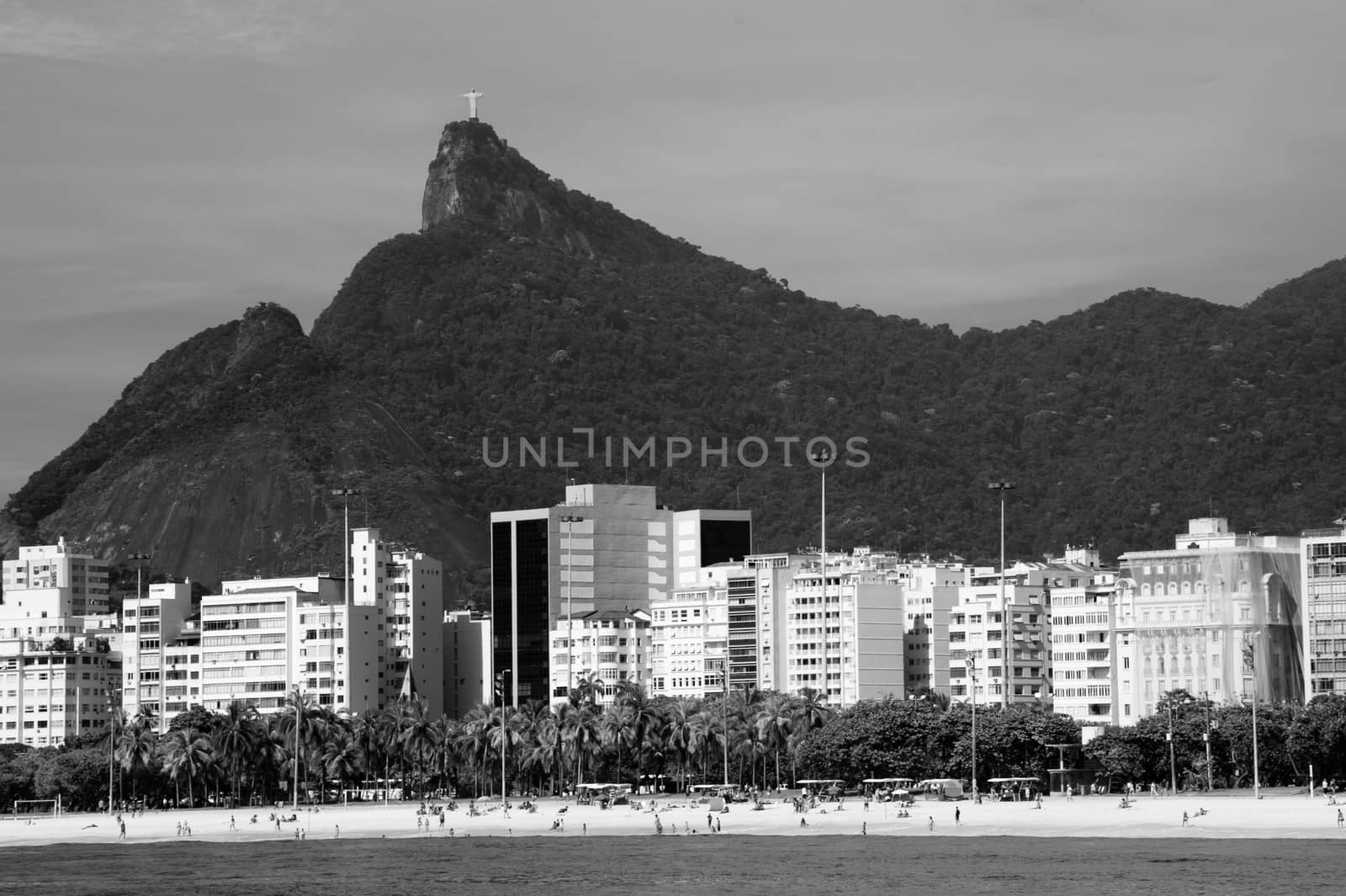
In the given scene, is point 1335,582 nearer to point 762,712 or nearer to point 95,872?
point 762,712

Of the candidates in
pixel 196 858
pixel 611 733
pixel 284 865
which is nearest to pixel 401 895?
pixel 284 865

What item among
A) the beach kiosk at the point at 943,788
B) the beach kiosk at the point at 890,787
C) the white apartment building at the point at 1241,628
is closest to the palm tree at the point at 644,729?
the beach kiosk at the point at 890,787

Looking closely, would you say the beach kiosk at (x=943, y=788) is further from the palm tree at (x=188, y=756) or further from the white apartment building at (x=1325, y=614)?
the palm tree at (x=188, y=756)

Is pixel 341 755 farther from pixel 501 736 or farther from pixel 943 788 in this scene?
pixel 943 788

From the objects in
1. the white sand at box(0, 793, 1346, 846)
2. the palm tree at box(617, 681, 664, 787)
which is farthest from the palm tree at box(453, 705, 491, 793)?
→ the palm tree at box(617, 681, 664, 787)

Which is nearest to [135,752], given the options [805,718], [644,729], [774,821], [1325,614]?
[644,729]
